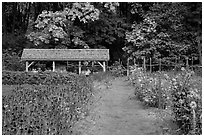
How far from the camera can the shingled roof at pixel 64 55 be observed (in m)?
20.2

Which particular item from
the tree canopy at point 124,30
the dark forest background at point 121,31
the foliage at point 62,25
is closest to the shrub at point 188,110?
the dark forest background at point 121,31

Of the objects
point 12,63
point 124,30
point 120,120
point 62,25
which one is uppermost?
point 62,25

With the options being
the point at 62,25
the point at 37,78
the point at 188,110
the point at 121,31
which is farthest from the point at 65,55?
the point at 188,110

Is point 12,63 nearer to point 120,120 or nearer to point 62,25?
point 62,25

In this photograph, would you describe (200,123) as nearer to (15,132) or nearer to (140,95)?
(15,132)

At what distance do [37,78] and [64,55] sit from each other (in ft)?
17.2

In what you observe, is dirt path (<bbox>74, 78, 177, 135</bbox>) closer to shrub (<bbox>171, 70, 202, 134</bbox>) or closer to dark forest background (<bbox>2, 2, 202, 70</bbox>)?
shrub (<bbox>171, 70, 202, 134</bbox>)

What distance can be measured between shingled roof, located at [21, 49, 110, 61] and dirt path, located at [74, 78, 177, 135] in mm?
10304

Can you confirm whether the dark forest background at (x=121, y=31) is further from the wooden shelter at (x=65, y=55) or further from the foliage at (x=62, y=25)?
the wooden shelter at (x=65, y=55)

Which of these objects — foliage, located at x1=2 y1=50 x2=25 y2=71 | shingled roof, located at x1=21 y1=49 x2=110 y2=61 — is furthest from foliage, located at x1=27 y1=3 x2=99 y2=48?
shingled roof, located at x1=21 y1=49 x2=110 y2=61

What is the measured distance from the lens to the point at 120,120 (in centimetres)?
745

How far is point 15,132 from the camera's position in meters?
5.36

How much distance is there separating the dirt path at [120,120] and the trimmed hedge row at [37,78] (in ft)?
17.4

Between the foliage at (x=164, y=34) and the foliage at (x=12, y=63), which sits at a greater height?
the foliage at (x=164, y=34)
